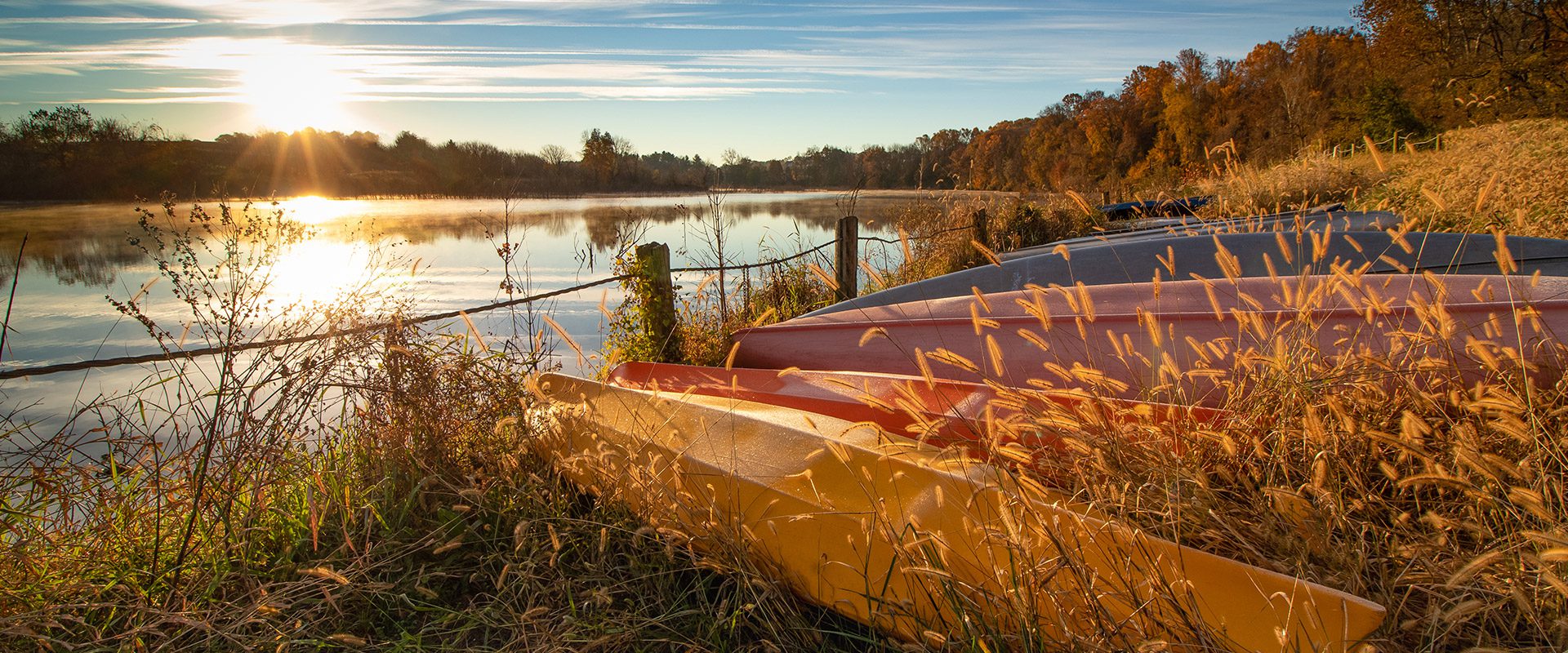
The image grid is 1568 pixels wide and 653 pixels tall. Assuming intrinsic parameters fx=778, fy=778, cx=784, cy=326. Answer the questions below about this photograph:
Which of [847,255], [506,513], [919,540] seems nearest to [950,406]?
[919,540]

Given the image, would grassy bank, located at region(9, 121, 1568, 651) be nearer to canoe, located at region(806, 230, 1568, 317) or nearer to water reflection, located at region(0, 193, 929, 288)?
water reflection, located at region(0, 193, 929, 288)

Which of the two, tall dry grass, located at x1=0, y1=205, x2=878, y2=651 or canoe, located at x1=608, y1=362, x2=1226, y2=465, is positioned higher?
canoe, located at x1=608, y1=362, x2=1226, y2=465

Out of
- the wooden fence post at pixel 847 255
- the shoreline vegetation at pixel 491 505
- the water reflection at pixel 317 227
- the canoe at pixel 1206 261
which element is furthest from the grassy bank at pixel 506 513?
the wooden fence post at pixel 847 255

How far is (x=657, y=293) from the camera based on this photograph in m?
4.51

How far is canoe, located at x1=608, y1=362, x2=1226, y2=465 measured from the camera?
1.87m

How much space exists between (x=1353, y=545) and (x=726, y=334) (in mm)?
3950

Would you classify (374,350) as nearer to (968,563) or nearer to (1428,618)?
(968,563)

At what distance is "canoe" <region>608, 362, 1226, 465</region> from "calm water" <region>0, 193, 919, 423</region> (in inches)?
38.9

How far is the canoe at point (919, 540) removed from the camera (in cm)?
145

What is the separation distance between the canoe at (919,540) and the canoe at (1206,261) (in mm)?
1897

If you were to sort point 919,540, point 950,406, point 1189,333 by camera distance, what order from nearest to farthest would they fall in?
point 919,540
point 950,406
point 1189,333

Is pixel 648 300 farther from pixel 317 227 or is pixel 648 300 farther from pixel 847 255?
pixel 847 255

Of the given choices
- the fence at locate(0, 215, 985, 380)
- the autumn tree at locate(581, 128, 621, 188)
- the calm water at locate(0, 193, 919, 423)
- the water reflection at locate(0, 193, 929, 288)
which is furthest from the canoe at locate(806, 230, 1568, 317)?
the autumn tree at locate(581, 128, 621, 188)

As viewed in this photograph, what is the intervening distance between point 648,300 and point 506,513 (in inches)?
86.8
